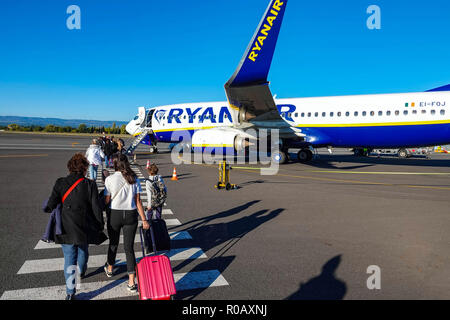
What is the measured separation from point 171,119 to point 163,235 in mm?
21079

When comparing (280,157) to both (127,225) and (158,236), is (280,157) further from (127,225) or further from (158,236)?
(127,225)

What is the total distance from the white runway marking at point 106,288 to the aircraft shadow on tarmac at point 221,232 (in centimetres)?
19

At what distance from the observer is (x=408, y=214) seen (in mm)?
8641

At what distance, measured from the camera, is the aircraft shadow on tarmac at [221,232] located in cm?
522

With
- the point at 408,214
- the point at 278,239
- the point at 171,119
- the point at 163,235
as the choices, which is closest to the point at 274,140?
the point at 171,119

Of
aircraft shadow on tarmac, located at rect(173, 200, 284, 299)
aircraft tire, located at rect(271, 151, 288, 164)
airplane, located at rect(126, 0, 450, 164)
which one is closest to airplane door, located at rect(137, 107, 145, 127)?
airplane, located at rect(126, 0, 450, 164)

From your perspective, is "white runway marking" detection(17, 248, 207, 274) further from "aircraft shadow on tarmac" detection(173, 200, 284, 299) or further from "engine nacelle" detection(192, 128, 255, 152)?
"engine nacelle" detection(192, 128, 255, 152)

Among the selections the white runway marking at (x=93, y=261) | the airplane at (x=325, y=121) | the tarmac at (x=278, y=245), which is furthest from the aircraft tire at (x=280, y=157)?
the white runway marking at (x=93, y=261)

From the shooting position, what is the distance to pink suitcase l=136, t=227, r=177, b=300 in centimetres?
378

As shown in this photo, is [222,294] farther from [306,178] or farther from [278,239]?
[306,178]

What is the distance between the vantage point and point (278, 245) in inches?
244

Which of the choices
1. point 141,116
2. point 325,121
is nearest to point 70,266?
point 325,121

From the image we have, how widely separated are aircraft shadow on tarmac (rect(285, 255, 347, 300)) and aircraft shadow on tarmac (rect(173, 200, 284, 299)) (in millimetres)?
1353

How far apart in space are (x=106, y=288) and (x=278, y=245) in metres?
3.37
